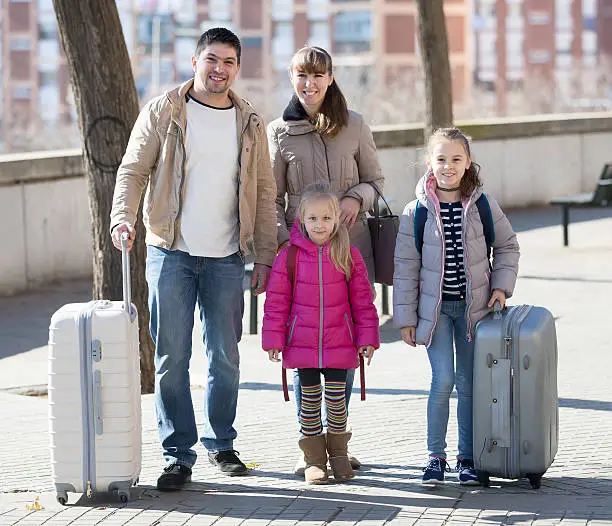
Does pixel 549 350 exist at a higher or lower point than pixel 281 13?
lower

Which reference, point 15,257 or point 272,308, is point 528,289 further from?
point 272,308

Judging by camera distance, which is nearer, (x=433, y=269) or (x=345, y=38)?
(x=433, y=269)

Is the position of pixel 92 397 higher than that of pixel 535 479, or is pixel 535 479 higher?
pixel 92 397

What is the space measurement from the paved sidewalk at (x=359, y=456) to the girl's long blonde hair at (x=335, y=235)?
36.3 inches

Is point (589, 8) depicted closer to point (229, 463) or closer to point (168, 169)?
point (229, 463)

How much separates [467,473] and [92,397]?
1.57 metres

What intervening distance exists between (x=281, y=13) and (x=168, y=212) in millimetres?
147553

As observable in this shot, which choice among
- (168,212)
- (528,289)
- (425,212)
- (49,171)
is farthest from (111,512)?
(49,171)

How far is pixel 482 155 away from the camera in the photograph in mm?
19031

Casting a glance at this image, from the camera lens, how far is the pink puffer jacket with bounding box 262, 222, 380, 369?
6184mm

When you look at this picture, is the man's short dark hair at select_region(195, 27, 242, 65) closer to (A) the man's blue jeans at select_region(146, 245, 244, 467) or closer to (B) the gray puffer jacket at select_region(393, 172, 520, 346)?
(A) the man's blue jeans at select_region(146, 245, 244, 467)

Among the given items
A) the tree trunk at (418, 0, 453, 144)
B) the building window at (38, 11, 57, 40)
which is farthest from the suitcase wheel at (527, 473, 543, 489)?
the building window at (38, 11, 57, 40)

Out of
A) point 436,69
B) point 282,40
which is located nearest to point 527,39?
point 282,40

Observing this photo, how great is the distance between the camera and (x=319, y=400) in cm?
634
